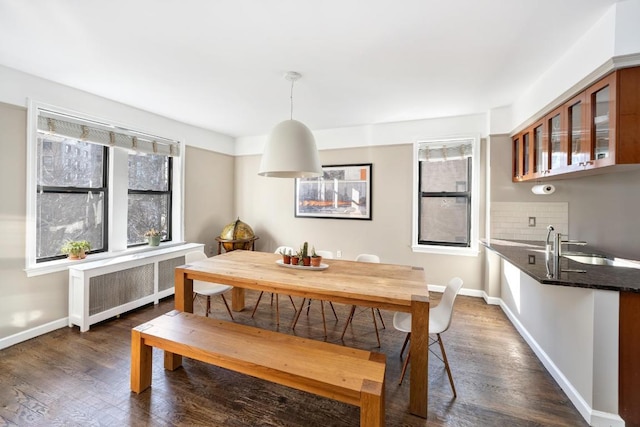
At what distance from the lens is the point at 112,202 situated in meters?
3.56

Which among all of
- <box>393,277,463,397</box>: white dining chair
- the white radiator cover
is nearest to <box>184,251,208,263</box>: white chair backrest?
the white radiator cover

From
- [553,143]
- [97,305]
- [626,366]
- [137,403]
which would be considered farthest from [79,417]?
[553,143]

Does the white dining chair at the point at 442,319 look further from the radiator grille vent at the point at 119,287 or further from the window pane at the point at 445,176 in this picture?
the radiator grille vent at the point at 119,287

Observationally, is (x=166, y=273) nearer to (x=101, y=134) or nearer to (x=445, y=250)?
(x=101, y=134)

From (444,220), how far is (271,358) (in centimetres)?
345

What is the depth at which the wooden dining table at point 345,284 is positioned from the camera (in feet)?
6.06

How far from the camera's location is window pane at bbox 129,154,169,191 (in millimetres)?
3904

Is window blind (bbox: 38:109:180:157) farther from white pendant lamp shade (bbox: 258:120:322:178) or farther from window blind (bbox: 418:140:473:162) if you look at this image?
window blind (bbox: 418:140:473:162)

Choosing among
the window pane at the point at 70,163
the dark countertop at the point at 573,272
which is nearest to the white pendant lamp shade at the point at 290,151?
the dark countertop at the point at 573,272

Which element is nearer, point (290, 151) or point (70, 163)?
point (290, 151)

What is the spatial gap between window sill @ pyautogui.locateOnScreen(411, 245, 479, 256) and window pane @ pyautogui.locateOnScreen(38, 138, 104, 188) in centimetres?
442

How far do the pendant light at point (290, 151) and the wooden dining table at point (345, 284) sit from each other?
913mm

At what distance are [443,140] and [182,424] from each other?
171 inches

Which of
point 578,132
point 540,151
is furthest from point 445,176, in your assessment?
point 578,132
